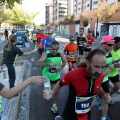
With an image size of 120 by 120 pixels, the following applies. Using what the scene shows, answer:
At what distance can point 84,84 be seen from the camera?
2.51 meters

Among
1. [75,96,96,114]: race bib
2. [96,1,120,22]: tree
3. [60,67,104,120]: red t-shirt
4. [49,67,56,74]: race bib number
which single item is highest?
[96,1,120,22]: tree

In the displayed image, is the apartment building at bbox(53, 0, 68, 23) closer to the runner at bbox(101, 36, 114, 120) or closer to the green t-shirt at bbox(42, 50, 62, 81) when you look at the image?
the green t-shirt at bbox(42, 50, 62, 81)

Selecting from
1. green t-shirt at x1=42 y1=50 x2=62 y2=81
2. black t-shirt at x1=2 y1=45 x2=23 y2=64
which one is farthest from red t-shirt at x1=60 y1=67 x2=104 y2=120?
black t-shirt at x1=2 y1=45 x2=23 y2=64

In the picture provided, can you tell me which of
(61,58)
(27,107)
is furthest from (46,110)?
(61,58)

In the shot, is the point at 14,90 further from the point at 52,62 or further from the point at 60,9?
the point at 60,9

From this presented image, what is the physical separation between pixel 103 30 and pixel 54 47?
125 feet

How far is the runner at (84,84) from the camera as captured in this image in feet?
7.55

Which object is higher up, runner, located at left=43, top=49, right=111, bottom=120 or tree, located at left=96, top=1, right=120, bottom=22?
tree, located at left=96, top=1, right=120, bottom=22

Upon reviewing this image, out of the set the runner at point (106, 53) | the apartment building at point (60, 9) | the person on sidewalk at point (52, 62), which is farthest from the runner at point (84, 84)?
the apartment building at point (60, 9)

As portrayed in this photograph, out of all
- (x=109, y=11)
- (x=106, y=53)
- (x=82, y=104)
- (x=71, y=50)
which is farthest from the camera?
(x=109, y=11)

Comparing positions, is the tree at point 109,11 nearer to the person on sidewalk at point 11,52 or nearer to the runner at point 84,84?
the person on sidewalk at point 11,52

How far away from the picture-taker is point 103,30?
134ft

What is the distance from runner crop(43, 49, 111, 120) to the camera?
2.30 meters

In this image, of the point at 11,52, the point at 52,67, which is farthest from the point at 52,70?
the point at 11,52
